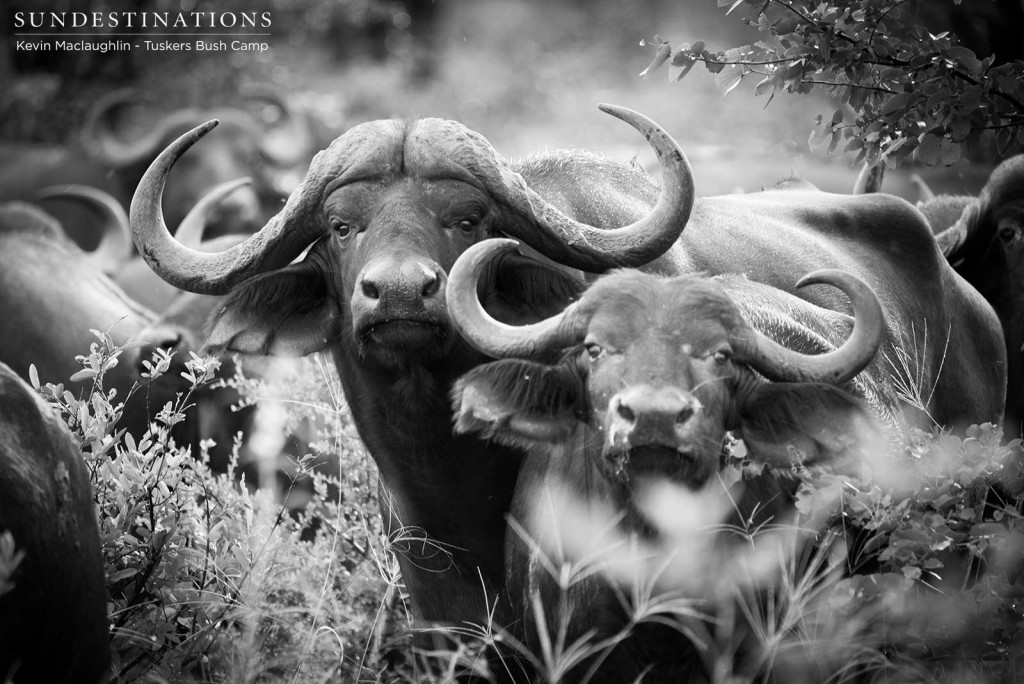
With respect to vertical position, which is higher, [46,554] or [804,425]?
[804,425]

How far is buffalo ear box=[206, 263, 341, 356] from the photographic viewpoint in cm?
525

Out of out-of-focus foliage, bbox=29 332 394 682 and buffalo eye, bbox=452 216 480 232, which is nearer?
out-of-focus foliage, bbox=29 332 394 682

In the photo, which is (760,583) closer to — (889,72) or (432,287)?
(432,287)

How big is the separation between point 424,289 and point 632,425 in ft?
3.72

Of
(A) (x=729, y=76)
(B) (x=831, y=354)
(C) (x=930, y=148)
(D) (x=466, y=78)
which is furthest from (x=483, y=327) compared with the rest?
(D) (x=466, y=78)

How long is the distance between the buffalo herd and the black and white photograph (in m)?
0.01

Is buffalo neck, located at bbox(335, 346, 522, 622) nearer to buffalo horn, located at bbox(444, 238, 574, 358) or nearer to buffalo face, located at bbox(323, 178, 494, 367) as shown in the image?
buffalo face, located at bbox(323, 178, 494, 367)

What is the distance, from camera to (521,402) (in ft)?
13.9

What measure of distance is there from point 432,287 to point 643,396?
1.12 metres

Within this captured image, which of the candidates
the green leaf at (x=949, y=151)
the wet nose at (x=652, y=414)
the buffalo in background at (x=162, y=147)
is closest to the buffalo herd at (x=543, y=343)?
the wet nose at (x=652, y=414)

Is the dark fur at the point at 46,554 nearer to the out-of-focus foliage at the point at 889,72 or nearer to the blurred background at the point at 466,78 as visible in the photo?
the out-of-focus foliage at the point at 889,72

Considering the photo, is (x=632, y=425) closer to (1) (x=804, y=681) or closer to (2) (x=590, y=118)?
(1) (x=804, y=681)

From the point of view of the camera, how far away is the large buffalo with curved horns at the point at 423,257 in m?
4.96

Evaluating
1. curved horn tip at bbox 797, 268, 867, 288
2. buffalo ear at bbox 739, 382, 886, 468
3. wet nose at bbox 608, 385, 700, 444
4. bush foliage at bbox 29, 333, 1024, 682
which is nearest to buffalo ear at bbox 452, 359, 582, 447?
bush foliage at bbox 29, 333, 1024, 682
